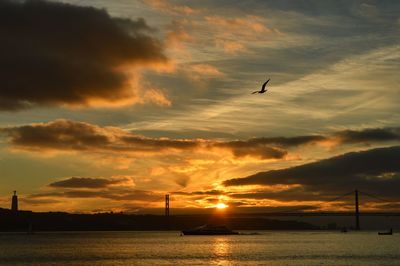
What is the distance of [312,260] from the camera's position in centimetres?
9500

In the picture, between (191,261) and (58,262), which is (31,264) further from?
(191,261)

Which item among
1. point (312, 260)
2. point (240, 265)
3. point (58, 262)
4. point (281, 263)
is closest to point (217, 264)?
point (240, 265)

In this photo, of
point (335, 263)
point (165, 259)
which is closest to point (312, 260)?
point (335, 263)

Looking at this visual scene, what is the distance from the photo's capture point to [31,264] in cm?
9038

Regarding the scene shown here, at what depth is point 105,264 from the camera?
9031cm

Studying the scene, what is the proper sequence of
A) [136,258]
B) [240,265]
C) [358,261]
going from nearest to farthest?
[240,265]
[358,261]
[136,258]

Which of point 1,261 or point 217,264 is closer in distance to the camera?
point 217,264

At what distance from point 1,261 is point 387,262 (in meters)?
54.8

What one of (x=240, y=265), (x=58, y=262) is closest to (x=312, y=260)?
(x=240, y=265)

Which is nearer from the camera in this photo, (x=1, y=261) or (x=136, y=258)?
(x=1, y=261)

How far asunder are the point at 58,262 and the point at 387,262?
46.5 m

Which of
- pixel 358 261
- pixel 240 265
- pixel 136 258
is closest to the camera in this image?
pixel 240 265

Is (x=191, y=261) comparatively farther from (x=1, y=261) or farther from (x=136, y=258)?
(x=1, y=261)

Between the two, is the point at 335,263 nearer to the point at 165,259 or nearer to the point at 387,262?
the point at 387,262
